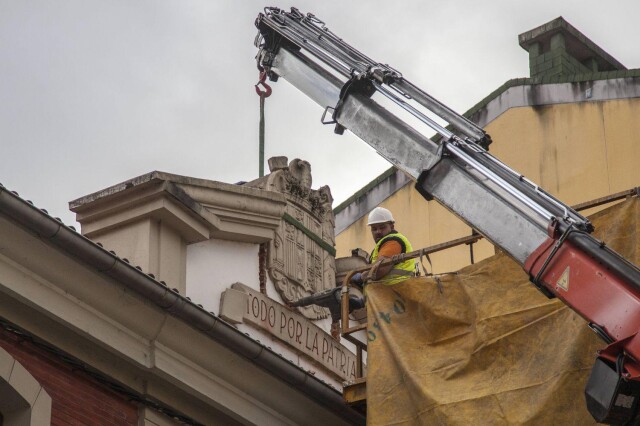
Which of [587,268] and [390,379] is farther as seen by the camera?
Answer: [390,379]

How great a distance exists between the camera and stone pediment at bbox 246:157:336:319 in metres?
20.5

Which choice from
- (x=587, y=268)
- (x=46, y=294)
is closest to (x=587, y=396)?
(x=587, y=268)

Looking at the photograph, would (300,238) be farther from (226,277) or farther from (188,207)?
(188,207)

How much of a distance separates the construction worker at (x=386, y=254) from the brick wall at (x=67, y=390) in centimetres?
360

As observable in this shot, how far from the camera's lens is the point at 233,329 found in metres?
17.6

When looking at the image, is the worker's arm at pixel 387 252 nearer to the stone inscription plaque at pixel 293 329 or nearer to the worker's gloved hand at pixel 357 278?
the worker's gloved hand at pixel 357 278

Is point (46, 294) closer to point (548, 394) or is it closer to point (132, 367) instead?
point (132, 367)

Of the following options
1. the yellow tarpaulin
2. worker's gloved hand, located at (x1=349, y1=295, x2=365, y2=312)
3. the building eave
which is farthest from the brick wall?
worker's gloved hand, located at (x1=349, y1=295, x2=365, y2=312)

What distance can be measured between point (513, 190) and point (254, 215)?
13.2ft

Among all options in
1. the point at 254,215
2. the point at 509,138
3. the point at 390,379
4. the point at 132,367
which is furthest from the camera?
the point at 509,138

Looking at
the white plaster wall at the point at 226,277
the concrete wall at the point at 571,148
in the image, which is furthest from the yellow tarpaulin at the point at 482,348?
the concrete wall at the point at 571,148

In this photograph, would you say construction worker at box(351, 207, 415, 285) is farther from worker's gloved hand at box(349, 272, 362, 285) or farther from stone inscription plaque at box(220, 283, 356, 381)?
stone inscription plaque at box(220, 283, 356, 381)

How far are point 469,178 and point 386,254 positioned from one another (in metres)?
2.14

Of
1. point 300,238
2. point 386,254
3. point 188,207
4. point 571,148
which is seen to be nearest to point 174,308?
point 188,207
